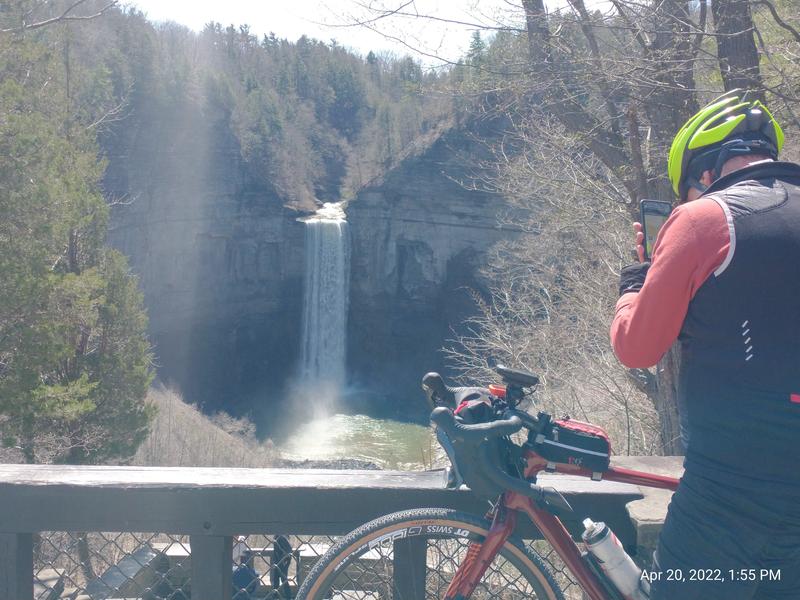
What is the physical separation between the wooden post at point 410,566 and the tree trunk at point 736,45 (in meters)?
3.94

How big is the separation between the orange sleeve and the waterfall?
36.4 m

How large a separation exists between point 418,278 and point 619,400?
2779 cm

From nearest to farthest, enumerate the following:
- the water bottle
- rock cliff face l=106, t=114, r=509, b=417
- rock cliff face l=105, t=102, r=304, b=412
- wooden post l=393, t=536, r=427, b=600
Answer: the water bottle, wooden post l=393, t=536, r=427, b=600, rock cliff face l=105, t=102, r=304, b=412, rock cliff face l=106, t=114, r=509, b=417

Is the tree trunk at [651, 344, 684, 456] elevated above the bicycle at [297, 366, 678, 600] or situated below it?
below

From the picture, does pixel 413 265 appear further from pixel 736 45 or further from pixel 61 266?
pixel 736 45

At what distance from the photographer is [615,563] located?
82.7 inches

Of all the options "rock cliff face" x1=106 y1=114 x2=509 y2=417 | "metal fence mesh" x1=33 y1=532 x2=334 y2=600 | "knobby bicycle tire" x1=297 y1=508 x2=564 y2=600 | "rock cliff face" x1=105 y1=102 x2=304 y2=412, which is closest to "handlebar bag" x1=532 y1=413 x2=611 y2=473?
"knobby bicycle tire" x1=297 y1=508 x2=564 y2=600

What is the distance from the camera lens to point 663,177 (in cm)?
556

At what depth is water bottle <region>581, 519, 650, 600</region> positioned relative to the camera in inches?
82.6

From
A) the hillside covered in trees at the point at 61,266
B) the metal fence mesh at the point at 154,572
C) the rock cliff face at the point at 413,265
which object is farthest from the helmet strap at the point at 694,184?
the rock cliff face at the point at 413,265

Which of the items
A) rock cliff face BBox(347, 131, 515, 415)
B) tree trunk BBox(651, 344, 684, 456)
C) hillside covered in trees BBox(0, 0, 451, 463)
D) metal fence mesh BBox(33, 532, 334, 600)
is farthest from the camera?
rock cliff face BBox(347, 131, 515, 415)

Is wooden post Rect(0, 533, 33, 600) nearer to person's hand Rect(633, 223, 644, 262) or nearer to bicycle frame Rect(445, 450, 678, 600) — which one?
bicycle frame Rect(445, 450, 678, 600)

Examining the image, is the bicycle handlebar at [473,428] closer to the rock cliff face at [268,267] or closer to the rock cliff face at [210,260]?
the rock cliff face at [268,267]

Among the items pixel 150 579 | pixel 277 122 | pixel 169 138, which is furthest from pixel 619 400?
pixel 277 122
